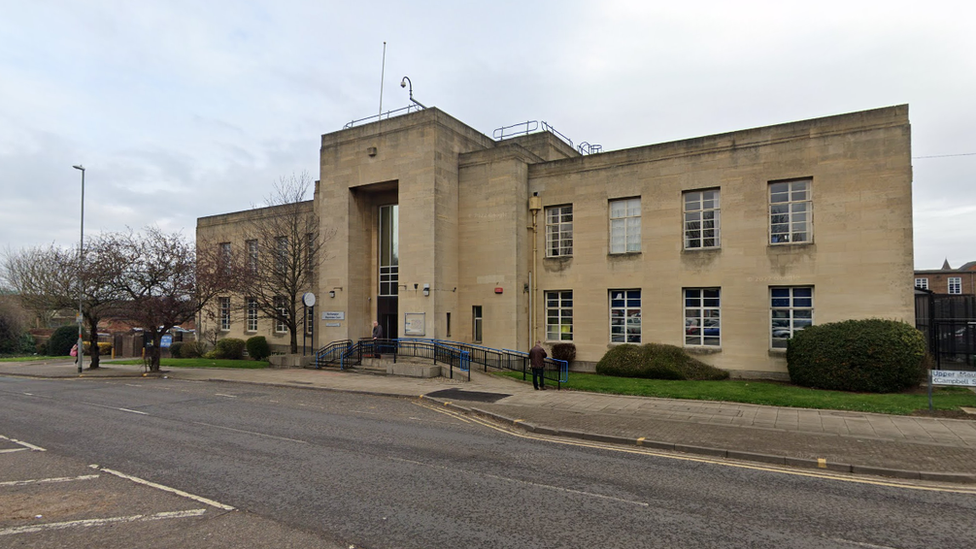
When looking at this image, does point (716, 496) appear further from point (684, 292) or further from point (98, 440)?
point (684, 292)

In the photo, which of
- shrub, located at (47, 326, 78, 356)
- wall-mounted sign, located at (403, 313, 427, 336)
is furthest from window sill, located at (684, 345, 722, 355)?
shrub, located at (47, 326, 78, 356)

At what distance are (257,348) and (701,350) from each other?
23488 millimetres

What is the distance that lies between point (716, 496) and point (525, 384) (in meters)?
10.9

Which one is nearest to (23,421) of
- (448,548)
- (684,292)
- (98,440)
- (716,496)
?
(98,440)

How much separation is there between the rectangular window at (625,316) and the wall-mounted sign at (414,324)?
767 cm

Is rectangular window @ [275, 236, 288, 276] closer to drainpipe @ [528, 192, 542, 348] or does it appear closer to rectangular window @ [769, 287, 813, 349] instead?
drainpipe @ [528, 192, 542, 348]

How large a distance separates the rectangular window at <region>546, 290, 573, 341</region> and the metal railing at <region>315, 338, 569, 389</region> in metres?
1.48

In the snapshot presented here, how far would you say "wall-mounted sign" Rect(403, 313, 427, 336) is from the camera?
2242 centimetres

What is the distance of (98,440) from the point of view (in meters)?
10.1

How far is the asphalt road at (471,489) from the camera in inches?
220

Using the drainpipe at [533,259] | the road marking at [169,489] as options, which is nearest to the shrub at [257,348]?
the drainpipe at [533,259]

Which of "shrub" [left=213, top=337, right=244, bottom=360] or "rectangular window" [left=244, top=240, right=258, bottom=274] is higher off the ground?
"rectangular window" [left=244, top=240, right=258, bottom=274]

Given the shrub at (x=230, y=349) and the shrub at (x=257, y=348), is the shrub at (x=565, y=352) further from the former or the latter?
the shrub at (x=230, y=349)

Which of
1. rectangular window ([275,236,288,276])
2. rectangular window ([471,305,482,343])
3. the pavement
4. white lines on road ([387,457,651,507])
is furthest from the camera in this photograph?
rectangular window ([275,236,288,276])
